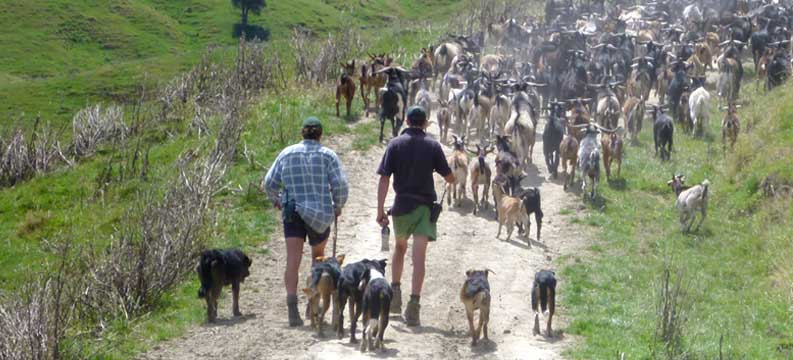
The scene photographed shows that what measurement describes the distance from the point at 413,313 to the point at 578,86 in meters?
14.4

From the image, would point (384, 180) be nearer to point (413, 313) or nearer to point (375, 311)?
point (413, 313)

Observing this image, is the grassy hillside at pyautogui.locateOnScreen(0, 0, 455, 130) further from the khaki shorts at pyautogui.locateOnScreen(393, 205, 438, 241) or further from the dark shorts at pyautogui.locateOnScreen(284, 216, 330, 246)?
the khaki shorts at pyautogui.locateOnScreen(393, 205, 438, 241)

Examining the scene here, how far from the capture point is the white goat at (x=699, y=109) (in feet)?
76.3

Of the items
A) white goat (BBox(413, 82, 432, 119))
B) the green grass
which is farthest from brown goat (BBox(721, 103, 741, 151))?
white goat (BBox(413, 82, 432, 119))

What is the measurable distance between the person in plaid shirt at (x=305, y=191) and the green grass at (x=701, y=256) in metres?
2.85

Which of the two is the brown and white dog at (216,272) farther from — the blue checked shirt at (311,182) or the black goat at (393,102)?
the black goat at (393,102)

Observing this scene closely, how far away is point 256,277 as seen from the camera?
45.2ft

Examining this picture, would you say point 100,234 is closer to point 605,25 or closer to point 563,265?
point 563,265

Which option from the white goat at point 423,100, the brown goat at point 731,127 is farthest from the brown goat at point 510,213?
the brown goat at point 731,127

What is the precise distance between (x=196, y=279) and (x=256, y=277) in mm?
748

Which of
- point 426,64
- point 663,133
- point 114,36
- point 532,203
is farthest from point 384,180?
point 114,36

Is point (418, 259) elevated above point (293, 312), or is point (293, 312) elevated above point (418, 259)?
point (418, 259)

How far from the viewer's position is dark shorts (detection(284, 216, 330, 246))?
1103cm

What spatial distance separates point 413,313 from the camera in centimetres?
1123
